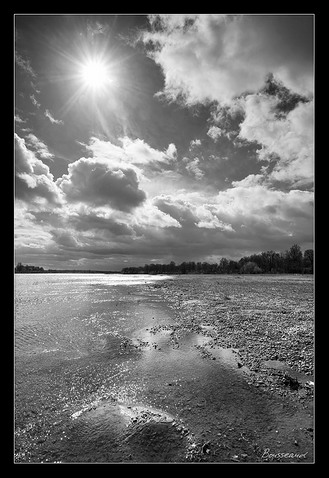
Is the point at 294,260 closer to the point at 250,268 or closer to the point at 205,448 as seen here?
the point at 250,268

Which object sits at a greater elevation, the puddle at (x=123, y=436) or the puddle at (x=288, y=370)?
the puddle at (x=123, y=436)

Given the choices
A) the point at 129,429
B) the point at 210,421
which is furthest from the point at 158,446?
the point at 210,421

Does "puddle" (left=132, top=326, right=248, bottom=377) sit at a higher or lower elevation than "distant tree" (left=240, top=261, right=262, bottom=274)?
higher

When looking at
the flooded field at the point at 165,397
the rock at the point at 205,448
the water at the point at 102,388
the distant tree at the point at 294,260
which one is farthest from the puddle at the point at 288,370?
the distant tree at the point at 294,260

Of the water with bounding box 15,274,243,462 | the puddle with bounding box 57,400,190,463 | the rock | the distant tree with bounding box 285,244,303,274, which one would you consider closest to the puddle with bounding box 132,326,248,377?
the water with bounding box 15,274,243,462

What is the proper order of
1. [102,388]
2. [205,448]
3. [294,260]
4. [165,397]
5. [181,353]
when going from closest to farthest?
[205,448] → [165,397] → [102,388] → [181,353] → [294,260]

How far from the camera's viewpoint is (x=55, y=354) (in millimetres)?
10414

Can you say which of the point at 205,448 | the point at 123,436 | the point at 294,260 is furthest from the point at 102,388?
the point at 294,260

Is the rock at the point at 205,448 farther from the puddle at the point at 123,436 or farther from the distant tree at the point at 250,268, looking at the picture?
the distant tree at the point at 250,268

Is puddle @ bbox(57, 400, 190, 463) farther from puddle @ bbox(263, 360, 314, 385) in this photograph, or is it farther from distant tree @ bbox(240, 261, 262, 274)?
distant tree @ bbox(240, 261, 262, 274)

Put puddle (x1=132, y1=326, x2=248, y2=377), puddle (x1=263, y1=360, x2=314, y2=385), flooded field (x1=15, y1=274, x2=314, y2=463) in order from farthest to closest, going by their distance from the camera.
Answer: puddle (x1=132, y1=326, x2=248, y2=377), puddle (x1=263, y1=360, x2=314, y2=385), flooded field (x1=15, y1=274, x2=314, y2=463)

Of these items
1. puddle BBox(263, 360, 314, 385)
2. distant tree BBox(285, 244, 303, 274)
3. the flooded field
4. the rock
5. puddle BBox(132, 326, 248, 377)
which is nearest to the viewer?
the rock

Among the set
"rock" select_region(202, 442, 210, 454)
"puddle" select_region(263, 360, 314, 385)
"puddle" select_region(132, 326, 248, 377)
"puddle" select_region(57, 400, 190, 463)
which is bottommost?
"puddle" select_region(132, 326, 248, 377)
